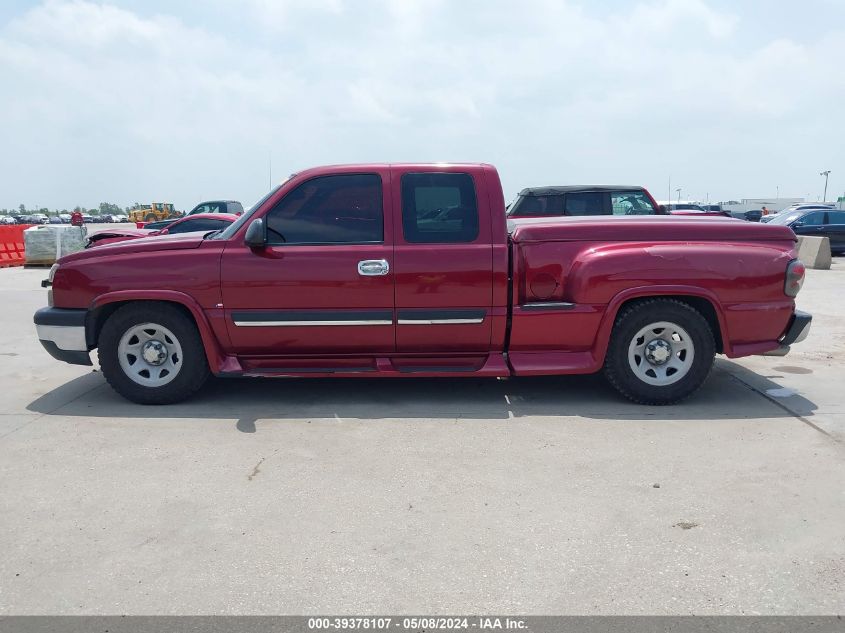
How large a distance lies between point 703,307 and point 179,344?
13.5ft

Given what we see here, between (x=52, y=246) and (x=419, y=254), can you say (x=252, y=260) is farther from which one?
(x=52, y=246)

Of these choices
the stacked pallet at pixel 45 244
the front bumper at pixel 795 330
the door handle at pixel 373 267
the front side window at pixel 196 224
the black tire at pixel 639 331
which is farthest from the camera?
the stacked pallet at pixel 45 244

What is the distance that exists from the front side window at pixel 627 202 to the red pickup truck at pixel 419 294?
6.81 metres

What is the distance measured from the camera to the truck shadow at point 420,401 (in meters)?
5.33

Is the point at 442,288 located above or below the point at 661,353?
above

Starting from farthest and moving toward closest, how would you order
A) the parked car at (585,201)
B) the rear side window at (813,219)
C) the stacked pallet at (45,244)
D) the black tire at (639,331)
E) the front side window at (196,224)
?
1. the rear side window at (813,219)
2. the stacked pallet at (45,244)
3. the front side window at (196,224)
4. the parked car at (585,201)
5. the black tire at (639,331)

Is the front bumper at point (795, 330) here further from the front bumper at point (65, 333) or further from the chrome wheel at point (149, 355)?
the front bumper at point (65, 333)

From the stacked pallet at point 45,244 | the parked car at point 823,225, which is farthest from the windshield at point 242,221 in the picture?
the parked car at point 823,225

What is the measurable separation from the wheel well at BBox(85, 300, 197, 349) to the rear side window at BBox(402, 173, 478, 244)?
1.84 meters

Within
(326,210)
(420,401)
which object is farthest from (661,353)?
(326,210)

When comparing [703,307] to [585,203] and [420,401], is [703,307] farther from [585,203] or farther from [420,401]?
[585,203]

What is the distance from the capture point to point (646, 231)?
5621mm

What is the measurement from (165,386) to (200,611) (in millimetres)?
3021

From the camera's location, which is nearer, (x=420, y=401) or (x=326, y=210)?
(x=326, y=210)
